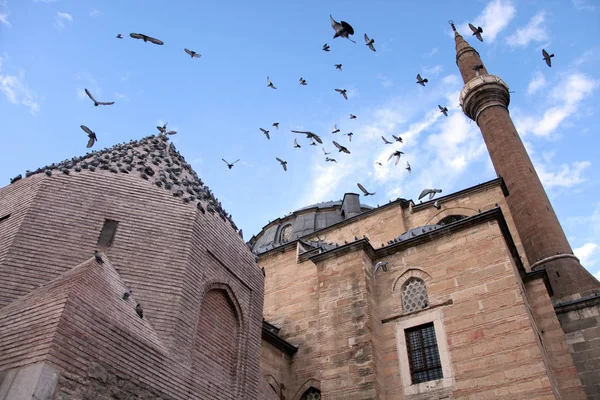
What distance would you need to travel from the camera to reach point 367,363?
9086 millimetres

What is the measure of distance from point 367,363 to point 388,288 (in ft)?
5.90

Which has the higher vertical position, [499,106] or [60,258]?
[499,106]

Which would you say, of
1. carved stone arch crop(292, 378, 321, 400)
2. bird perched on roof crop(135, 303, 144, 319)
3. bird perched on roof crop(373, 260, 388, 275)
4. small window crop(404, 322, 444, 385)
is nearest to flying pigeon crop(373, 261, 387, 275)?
bird perched on roof crop(373, 260, 388, 275)

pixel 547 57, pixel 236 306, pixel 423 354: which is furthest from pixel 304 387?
pixel 547 57

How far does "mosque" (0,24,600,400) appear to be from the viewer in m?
5.08

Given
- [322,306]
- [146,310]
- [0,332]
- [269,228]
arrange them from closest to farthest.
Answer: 1. [0,332]
2. [146,310]
3. [322,306]
4. [269,228]

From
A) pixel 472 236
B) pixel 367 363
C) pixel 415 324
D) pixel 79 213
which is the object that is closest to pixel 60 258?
pixel 79 213

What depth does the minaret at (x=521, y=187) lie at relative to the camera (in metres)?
13.1

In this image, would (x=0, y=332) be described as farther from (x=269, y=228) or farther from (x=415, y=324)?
(x=269, y=228)

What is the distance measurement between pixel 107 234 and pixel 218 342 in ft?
7.07

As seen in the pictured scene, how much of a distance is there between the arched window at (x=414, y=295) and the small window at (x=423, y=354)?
17.8 inches

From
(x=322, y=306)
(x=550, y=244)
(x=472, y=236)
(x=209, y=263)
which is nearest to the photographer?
(x=209, y=263)

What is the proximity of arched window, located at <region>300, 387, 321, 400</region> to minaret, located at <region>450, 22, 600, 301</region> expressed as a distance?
6.79 meters

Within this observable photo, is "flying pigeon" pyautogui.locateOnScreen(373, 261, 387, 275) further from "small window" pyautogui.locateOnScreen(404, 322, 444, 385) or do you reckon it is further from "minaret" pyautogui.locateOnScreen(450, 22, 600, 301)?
"minaret" pyautogui.locateOnScreen(450, 22, 600, 301)
